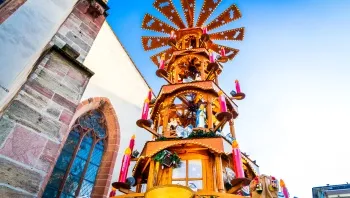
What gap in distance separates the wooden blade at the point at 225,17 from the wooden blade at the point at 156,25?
1.53 meters

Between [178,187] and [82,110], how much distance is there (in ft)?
18.4

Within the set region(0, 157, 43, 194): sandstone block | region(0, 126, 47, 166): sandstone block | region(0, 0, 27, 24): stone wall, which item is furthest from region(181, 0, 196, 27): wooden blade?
region(0, 157, 43, 194): sandstone block

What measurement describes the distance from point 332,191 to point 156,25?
8649mm

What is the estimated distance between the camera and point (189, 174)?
584 centimetres

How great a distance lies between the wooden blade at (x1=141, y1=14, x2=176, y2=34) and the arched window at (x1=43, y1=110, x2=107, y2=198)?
151 inches

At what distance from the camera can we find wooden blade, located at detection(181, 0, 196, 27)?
33.8 feet

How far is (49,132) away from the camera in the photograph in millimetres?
2967

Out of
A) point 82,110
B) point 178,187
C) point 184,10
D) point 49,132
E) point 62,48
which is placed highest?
point 184,10

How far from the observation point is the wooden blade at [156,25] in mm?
10055

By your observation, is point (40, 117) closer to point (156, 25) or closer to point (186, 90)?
point (186, 90)

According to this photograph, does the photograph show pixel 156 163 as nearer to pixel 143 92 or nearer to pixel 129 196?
pixel 129 196

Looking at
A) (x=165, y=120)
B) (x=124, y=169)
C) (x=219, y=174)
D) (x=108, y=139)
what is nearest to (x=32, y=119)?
(x=124, y=169)

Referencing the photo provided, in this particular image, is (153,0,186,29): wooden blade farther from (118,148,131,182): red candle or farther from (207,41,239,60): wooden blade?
(118,148,131,182): red candle

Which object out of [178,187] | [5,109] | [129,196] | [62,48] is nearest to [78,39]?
[62,48]
